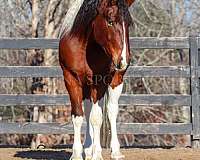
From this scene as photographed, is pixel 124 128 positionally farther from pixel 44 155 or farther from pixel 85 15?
pixel 85 15

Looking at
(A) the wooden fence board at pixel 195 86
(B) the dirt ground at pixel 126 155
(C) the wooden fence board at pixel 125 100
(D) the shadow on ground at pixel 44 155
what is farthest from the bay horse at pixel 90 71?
(A) the wooden fence board at pixel 195 86

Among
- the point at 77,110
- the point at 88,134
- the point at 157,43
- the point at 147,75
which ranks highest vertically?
the point at 157,43

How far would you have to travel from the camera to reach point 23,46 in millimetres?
9297

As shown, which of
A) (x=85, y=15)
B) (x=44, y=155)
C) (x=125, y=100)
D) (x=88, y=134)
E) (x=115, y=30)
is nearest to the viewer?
(x=115, y=30)

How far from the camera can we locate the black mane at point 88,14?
576 cm

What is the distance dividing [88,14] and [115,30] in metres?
0.72

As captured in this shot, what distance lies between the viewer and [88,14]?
6312 mm

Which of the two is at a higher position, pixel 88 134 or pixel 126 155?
pixel 88 134

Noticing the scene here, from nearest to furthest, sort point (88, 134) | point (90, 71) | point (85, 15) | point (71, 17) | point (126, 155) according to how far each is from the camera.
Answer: point (90, 71) < point (85, 15) < point (71, 17) < point (88, 134) < point (126, 155)

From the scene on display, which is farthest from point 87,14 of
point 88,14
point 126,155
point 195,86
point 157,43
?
point 195,86

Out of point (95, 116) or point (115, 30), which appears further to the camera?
point (95, 116)

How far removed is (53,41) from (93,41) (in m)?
3.05

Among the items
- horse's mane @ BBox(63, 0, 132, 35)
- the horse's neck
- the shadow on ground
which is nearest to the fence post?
the shadow on ground

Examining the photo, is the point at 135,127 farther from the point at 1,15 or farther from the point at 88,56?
the point at 1,15
